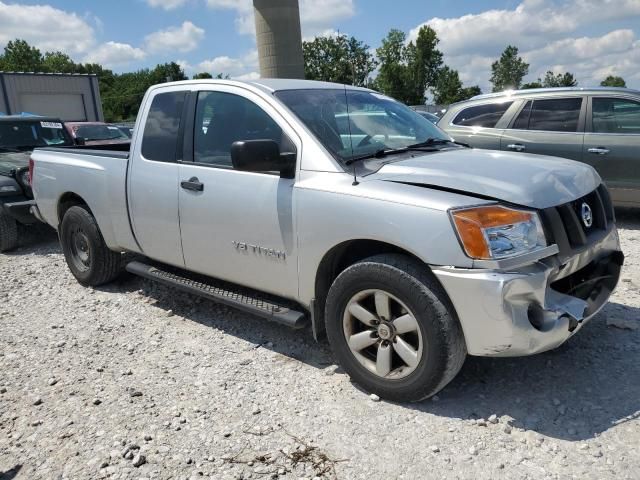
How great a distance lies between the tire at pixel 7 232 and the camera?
23.7 feet

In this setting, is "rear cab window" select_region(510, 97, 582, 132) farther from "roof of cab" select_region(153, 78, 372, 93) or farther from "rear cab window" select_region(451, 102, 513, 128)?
"roof of cab" select_region(153, 78, 372, 93)

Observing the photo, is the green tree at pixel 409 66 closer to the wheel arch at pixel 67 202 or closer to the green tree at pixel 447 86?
the green tree at pixel 447 86

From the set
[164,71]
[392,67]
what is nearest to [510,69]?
[392,67]

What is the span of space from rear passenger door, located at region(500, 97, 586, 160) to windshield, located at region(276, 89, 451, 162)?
135 inches

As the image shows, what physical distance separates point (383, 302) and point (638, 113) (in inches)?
217

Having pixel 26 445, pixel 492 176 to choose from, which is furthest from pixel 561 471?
pixel 26 445

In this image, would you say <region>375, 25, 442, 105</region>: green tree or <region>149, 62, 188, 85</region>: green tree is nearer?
<region>375, 25, 442, 105</region>: green tree

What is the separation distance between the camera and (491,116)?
7.59m

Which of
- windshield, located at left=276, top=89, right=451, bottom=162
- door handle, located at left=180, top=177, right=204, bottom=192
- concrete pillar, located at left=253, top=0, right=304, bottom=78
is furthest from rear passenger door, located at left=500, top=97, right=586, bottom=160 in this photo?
concrete pillar, located at left=253, top=0, right=304, bottom=78

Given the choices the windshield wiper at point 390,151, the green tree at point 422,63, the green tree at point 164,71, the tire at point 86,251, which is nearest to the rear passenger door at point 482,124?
the windshield wiper at point 390,151

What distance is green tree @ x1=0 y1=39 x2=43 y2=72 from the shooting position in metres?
71.6

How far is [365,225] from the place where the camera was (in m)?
3.00

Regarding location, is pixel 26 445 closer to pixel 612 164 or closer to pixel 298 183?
pixel 298 183

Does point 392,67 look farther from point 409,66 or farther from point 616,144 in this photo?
point 616,144
